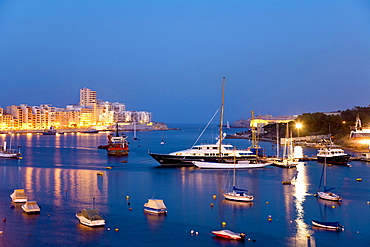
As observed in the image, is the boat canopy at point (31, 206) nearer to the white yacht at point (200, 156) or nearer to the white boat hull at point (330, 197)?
the white boat hull at point (330, 197)

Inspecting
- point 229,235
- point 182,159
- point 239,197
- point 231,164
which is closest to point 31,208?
point 229,235

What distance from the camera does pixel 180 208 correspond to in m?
18.5

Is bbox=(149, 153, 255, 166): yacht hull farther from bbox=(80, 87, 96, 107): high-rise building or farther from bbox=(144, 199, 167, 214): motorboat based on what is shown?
bbox=(80, 87, 96, 107): high-rise building

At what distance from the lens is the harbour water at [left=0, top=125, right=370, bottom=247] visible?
14.4 metres

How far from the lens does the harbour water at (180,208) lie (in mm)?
14359

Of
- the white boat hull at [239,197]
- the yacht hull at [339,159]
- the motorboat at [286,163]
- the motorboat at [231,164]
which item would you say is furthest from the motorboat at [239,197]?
the yacht hull at [339,159]

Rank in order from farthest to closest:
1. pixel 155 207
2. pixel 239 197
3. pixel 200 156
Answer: pixel 200 156, pixel 239 197, pixel 155 207

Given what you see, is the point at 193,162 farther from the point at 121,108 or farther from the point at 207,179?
the point at 121,108

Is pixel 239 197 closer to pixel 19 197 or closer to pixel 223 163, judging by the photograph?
pixel 19 197

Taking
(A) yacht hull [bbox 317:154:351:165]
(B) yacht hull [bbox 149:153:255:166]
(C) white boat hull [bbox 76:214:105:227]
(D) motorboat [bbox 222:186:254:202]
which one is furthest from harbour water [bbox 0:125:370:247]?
(A) yacht hull [bbox 317:154:351:165]

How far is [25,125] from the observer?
404 ft

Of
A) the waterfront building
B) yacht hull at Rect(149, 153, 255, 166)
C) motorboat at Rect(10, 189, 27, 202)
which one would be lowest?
motorboat at Rect(10, 189, 27, 202)

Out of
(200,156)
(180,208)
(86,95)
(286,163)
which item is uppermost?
(86,95)

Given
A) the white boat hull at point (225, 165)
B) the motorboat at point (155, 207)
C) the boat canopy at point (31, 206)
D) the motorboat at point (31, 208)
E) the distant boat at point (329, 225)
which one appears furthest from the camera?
the white boat hull at point (225, 165)
